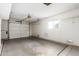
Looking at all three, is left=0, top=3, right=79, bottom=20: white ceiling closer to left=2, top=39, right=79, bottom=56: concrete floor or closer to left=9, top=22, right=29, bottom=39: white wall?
left=9, top=22, right=29, bottom=39: white wall

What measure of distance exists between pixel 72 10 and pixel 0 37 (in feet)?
6.12


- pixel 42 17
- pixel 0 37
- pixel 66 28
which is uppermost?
pixel 42 17

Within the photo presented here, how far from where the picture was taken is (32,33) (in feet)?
5.00

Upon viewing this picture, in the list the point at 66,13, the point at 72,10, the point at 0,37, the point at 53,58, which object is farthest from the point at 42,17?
the point at 0,37

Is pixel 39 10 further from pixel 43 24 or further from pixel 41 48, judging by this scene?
pixel 41 48

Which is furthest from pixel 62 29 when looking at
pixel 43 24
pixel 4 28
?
pixel 4 28

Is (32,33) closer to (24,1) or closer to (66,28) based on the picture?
(24,1)

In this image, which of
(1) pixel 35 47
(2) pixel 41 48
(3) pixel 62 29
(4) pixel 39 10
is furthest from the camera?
(1) pixel 35 47

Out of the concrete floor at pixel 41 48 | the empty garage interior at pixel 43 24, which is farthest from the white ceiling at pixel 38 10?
the concrete floor at pixel 41 48

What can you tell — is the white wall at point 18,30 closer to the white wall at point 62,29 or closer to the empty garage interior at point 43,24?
the empty garage interior at point 43,24

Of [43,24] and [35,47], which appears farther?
[35,47]

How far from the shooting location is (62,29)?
1.50 meters

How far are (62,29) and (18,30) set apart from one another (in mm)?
1082

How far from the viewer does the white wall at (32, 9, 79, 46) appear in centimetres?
148
